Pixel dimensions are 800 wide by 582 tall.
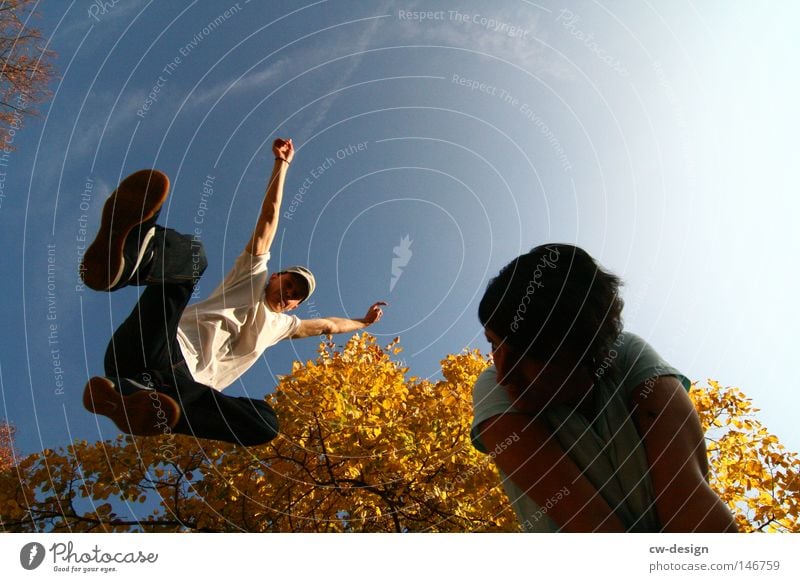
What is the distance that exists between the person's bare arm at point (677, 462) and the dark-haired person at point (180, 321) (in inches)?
122

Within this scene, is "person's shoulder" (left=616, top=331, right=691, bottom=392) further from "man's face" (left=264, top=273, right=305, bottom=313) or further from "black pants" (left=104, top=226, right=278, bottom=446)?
"man's face" (left=264, top=273, right=305, bottom=313)

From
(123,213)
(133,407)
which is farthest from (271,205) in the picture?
(133,407)

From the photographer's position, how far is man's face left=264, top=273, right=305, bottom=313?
493 centimetres

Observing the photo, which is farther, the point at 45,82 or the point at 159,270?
the point at 45,82

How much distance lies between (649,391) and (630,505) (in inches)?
15.8

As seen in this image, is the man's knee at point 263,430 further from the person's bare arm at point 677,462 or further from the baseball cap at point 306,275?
the person's bare arm at point 677,462

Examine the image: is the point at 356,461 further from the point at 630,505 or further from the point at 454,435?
the point at 630,505

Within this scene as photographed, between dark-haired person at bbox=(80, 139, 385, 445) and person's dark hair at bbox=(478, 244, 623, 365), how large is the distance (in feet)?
8.72

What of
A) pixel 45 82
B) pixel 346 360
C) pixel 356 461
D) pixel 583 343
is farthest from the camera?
pixel 346 360

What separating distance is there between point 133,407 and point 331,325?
196 centimetres

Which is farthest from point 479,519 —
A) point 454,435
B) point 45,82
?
point 45,82

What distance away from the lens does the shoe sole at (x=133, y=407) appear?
12.2 feet

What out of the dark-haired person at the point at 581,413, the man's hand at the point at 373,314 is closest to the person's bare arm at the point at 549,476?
the dark-haired person at the point at 581,413

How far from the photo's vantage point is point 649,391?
199 cm
